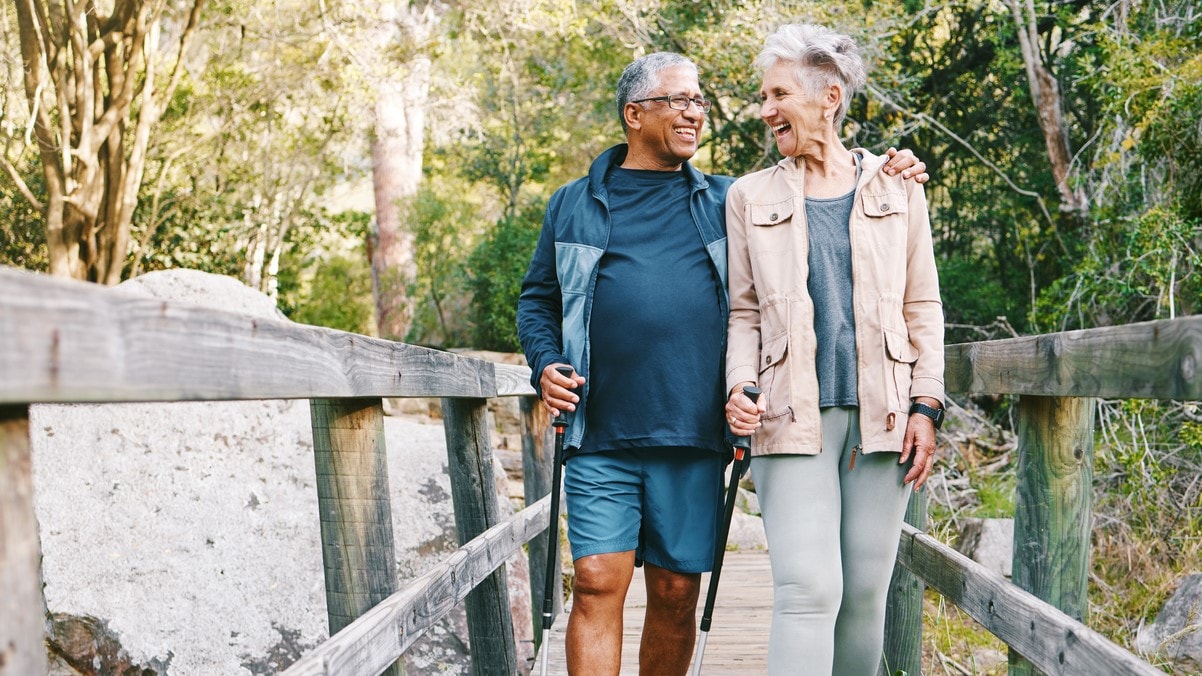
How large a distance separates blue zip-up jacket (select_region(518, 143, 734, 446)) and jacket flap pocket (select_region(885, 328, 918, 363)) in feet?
1.50

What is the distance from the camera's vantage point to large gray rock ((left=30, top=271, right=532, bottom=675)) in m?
4.01

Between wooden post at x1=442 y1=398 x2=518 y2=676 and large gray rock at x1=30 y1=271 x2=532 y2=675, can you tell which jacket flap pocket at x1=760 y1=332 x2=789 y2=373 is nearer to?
wooden post at x1=442 y1=398 x2=518 y2=676

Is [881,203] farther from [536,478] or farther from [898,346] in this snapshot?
[536,478]

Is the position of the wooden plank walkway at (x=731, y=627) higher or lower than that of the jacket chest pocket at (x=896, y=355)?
lower

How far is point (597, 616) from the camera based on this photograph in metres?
2.97

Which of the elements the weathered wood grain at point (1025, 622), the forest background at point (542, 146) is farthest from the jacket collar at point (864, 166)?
the forest background at point (542, 146)

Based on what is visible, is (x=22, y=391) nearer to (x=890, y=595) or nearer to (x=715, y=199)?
(x=715, y=199)

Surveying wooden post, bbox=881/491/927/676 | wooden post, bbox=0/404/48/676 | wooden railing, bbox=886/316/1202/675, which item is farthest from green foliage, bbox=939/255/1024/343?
wooden post, bbox=0/404/48/676

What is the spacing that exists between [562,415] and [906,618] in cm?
142

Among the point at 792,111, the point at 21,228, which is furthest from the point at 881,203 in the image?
the point at 21,228

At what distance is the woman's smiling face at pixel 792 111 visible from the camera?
277cm

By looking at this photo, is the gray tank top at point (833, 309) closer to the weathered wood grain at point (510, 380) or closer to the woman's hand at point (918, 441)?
the woman's hand at point (918, 441)

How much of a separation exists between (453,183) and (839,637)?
15.0 metres

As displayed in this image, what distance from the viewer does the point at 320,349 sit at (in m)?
1.95
